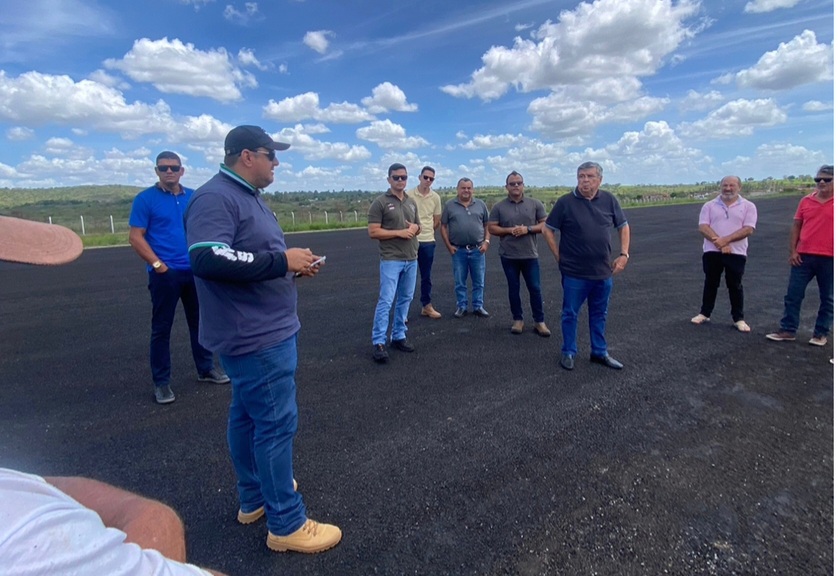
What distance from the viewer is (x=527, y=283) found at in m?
6.19

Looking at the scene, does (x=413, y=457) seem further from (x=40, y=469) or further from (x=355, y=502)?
(x=40, y=469)

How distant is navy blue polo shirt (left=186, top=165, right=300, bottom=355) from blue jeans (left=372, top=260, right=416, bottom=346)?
271 cm

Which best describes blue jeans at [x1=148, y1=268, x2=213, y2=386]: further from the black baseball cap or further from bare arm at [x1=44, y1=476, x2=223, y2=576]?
bare arm at [x1=44, y1=476, x2=223, y2=576]

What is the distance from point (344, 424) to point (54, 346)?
4.45m

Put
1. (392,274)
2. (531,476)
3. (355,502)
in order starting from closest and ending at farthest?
(355,502) < (531,476) < (392,274)

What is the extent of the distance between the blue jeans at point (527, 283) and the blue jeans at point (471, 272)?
0.66m

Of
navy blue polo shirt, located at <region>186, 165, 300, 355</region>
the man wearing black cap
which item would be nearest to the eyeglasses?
the man wearing black cap

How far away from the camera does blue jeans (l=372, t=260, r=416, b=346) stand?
5148mm

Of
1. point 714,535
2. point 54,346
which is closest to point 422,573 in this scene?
point 714,535

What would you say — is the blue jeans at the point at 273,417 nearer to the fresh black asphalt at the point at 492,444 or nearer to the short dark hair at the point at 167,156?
the fresh black asphalt at the point at 492,444

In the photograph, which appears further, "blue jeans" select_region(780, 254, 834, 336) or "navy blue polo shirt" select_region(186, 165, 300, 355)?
"blue jeans" select_region(780, 254, 834, 336)

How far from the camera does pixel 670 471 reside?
2996 millimetres

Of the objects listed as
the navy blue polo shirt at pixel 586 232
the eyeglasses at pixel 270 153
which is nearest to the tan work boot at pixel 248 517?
the eyeglasses at pixel 270 153

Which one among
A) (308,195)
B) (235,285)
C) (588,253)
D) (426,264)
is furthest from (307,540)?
(308,195)
